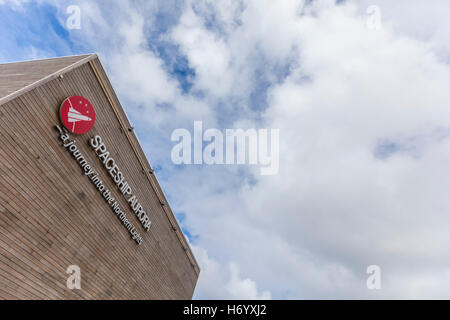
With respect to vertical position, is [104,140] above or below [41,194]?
above

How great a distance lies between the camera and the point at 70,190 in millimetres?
13219

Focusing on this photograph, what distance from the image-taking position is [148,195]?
1959 centimetres

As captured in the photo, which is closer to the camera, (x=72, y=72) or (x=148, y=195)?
(x=72, y=72)

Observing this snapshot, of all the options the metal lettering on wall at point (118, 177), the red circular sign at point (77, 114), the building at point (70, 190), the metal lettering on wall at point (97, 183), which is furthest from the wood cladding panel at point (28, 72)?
the metal lettering on wall at point (118, 177)

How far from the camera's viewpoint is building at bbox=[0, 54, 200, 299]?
424 inches

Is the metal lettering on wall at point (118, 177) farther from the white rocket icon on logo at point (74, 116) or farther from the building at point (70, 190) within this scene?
the white rocket icon on logo at point (74, 116)

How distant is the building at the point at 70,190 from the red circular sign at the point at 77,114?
0.05 m

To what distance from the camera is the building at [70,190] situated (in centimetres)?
1078

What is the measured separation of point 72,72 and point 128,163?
6640 mm

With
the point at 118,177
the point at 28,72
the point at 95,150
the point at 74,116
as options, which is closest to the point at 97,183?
the point at 118,177
